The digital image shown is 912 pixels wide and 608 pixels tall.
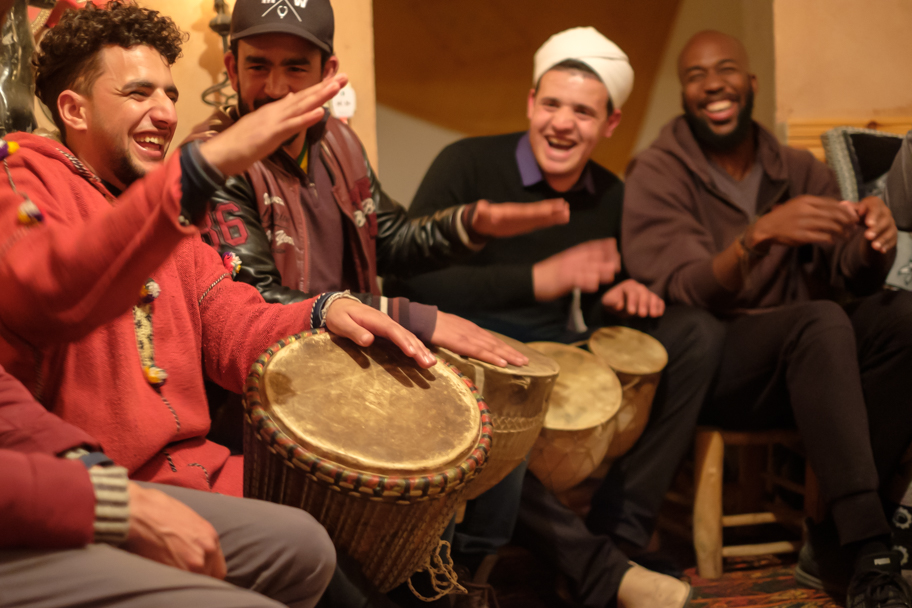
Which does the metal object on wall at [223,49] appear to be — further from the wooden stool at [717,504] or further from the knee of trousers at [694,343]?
the wooden stool at [717,504]

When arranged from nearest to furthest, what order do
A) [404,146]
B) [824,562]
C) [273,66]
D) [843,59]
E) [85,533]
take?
[85,533], [273,66], [824,562], [843,59], [404,146]

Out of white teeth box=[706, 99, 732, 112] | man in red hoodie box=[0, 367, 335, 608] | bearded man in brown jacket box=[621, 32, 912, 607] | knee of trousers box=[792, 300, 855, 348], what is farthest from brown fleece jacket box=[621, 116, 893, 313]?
man in red hoodie box=[0, 367, 335, 608]

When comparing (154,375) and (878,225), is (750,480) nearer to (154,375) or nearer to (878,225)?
(878,225)

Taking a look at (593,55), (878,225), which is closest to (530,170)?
(593,55)

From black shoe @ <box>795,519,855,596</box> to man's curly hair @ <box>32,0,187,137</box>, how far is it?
7.59 ft

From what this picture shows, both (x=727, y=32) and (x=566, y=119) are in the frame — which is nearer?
(x=566, y=119)

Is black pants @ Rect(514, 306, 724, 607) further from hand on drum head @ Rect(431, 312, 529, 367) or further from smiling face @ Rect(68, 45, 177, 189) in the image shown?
smiling face @ Rect(68, 45, 177, 189)

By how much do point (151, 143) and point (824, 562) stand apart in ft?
7.32

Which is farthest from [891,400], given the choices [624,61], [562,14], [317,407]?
[562,14]

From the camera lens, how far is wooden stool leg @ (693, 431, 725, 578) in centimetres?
235

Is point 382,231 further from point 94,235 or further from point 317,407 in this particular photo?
point 94,235

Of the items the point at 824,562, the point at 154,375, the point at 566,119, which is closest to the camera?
the point at 154,375

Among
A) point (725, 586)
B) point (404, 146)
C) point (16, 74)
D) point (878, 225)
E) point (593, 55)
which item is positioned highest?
point (593, 55)

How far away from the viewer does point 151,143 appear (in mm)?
1448
